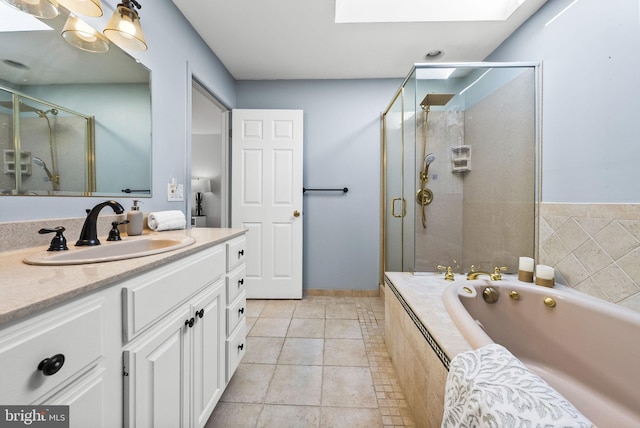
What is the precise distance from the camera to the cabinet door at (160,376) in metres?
0.66

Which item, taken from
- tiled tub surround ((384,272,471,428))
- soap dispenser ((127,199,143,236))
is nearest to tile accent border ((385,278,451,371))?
tiled tub surround ((384,272,471,428))

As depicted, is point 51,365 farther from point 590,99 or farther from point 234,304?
point 590,99

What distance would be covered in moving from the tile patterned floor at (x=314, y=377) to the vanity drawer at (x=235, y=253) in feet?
2.26

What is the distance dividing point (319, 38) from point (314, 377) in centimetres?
244

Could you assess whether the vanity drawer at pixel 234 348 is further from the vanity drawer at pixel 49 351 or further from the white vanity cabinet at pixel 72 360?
the vanity drawer at pixel 49 351

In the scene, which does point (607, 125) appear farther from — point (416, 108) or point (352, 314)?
point (352, 314)

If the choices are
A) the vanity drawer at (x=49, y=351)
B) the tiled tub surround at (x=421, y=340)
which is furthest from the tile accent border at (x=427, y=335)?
the vanity drawer at (x=49, y=351)

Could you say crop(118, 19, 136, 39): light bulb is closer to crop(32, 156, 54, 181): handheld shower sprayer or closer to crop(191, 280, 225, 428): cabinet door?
crop(32, 156, 54, 181): handheld shower sprayer

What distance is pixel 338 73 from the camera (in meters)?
2.61

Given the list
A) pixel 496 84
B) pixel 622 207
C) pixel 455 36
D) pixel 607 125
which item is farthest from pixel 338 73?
pixel 622 207

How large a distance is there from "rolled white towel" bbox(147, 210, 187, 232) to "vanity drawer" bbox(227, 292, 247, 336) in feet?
1.78

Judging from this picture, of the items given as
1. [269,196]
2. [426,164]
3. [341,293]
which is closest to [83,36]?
[269,196]

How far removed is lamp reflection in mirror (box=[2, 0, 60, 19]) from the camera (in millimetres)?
862

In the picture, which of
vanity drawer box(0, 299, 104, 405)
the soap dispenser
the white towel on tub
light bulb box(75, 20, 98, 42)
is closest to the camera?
vanity drawer box(0, 299, 104, 405)
